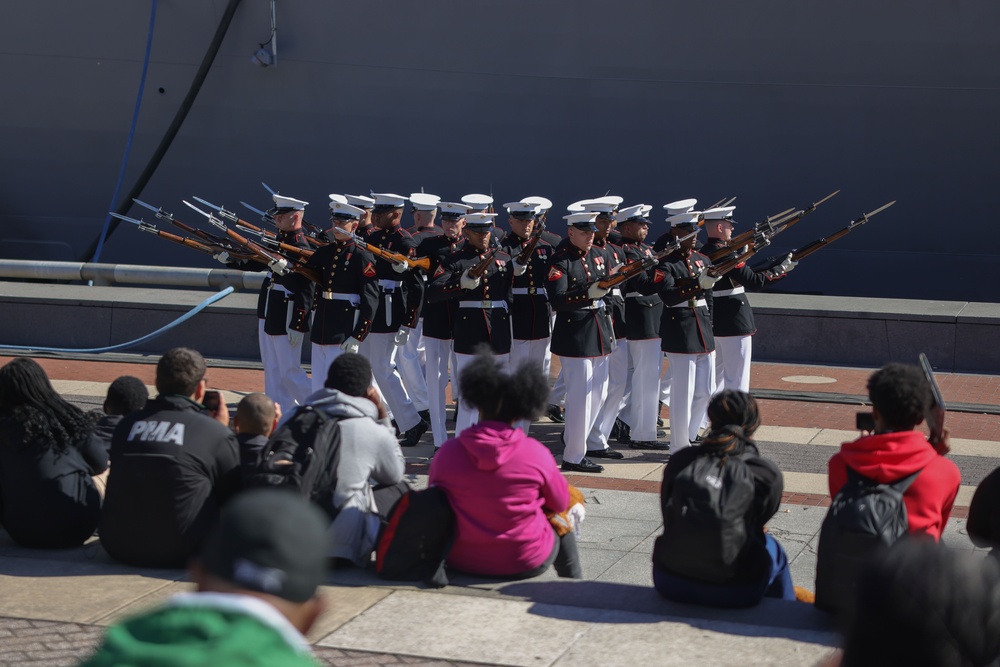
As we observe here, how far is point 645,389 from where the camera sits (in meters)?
8.54

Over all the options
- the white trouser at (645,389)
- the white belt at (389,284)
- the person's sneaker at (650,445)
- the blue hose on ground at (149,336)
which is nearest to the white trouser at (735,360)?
the white trouser at (645,389)

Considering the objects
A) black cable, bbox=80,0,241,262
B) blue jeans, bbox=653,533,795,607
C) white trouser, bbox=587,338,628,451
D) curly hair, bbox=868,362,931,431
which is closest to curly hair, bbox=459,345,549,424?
blue jeans, bbox=653,533,795,607

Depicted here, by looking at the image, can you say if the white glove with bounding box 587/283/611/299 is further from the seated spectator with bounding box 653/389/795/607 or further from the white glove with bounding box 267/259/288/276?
the seated spectator with bounding box 653/389/795/607

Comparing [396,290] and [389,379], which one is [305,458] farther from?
[396,290]

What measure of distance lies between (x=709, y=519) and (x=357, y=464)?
4.58 ft

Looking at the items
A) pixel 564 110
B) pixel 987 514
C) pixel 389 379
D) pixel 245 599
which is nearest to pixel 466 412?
pixel 389 379

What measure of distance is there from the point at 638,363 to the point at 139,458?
15.0 ft

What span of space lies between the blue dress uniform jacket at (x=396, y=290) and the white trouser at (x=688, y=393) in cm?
187

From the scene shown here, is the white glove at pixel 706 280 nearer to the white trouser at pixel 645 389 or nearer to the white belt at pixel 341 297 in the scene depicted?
the white trouser at pixel 645 389

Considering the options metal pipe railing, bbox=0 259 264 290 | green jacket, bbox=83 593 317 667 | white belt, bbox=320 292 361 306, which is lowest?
green jacket, bbox=83 593 317 667

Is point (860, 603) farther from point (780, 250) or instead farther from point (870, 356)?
point (780, 250)

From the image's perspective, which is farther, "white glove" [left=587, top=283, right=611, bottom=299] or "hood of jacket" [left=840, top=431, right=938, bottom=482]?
"white glove" [left=587, top=283, right=611, bottom=299]

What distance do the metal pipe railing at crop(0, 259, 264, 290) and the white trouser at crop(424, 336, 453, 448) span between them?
429cm

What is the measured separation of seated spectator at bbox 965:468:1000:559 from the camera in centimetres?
406
